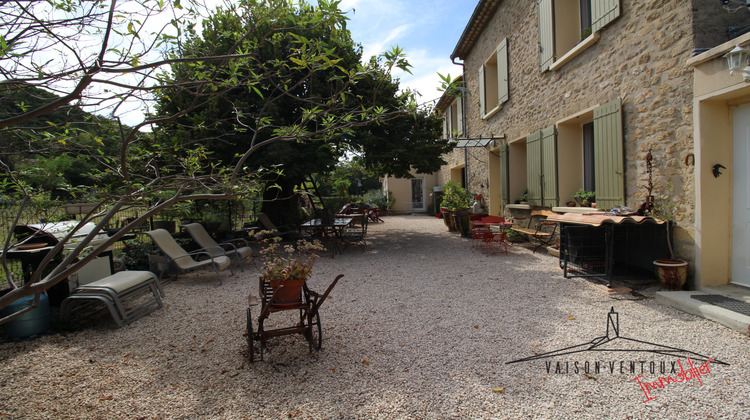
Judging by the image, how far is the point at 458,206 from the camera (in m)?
10.1

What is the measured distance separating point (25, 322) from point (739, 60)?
6917 mm

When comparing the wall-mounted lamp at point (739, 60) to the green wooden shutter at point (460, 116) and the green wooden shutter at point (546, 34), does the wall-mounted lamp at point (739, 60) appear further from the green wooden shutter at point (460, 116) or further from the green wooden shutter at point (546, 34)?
the green wooden shutter at point (460, 116)

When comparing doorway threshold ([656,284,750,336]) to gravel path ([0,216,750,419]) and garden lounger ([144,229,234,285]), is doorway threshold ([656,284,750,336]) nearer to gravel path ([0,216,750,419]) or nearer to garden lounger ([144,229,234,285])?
gravel path ([0,216,750,419])

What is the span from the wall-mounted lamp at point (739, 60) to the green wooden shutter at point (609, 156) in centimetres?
146

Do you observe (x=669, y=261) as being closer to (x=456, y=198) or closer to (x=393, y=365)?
(x=393, y=365)

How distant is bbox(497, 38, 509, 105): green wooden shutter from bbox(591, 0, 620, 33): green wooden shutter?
322 centimetres

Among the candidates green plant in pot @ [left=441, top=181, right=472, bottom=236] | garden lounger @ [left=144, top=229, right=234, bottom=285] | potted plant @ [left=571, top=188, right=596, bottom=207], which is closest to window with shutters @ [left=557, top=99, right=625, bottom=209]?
potted plant @ [left=571, top=188, right=596, bottom=207]

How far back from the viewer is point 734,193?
3.79 m

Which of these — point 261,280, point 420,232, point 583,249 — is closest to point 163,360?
point 261,280

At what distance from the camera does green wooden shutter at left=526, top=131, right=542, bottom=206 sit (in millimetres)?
7086

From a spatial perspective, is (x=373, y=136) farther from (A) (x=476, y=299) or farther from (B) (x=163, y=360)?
(B) (x=163, y=360)

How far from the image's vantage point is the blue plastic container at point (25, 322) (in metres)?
3.42

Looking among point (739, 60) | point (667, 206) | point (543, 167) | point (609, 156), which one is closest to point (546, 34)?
point (543, 167)

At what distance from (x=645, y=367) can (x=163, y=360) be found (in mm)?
3603
